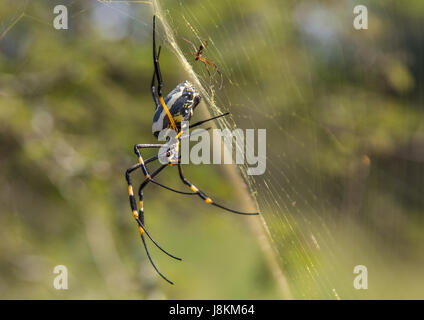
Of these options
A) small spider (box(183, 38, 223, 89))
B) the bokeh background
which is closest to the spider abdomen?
the bokeh background

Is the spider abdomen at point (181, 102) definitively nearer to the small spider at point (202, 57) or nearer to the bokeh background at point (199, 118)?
the bokeh background at point (199, 118)

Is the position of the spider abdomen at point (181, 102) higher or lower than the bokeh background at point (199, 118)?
lower

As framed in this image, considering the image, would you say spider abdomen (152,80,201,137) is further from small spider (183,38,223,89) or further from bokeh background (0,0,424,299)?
small spider (183,38,223,89)

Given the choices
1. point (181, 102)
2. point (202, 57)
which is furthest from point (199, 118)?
point (202, 57)

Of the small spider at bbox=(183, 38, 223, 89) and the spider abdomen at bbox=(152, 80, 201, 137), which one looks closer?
the small spider at bbox=(183, 38, 223, 89)

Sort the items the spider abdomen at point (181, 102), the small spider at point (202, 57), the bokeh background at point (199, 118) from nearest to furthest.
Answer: the small spider at point (202, 57)
the spider abdomen at point (181, 102)
the bokeh background at point (199, 118)

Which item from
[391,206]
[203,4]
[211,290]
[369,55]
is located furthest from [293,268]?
[391,206]

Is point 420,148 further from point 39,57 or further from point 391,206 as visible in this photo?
point 39,57

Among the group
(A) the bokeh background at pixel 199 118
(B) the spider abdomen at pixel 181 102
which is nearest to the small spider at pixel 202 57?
(A) the bokeh background at pixel 199 118
